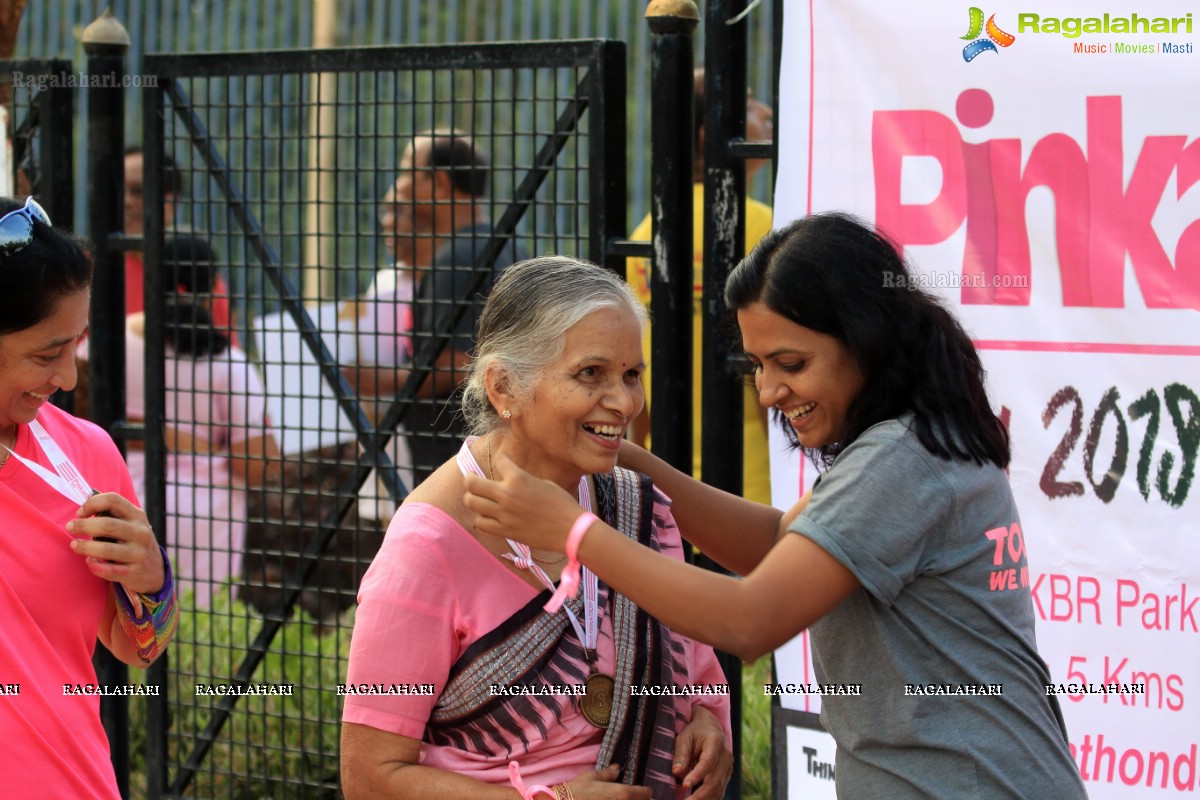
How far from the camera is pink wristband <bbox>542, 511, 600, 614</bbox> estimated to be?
214 cm

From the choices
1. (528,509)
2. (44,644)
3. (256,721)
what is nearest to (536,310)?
(528,509)

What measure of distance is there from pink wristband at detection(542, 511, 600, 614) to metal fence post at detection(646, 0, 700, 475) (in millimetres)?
1370

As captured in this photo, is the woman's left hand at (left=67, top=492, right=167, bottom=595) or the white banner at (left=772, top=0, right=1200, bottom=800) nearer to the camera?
the woman's left hand at (left=67, top=492, right=167, bottom=595)

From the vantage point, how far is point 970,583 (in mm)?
2180

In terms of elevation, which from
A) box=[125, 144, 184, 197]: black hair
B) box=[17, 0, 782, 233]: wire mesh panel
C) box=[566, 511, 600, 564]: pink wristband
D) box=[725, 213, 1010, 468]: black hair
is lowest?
box=[566, 511, 600, 564]: pink wristband

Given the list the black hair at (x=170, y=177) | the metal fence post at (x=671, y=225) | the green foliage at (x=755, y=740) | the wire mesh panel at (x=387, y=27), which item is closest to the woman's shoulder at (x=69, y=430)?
the metal fence post at (x=671, y=225)

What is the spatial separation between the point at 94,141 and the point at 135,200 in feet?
10.1

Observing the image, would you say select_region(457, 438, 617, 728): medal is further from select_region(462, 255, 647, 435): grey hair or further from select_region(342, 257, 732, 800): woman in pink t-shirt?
select_region(462, 255, 647, 435): grey hair

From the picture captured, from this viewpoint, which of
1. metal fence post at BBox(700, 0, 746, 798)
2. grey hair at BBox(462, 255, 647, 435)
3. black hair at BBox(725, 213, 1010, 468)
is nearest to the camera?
black hair at BBox(725, 213, 1010, 468)

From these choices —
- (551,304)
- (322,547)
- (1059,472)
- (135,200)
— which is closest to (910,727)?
(551,304)

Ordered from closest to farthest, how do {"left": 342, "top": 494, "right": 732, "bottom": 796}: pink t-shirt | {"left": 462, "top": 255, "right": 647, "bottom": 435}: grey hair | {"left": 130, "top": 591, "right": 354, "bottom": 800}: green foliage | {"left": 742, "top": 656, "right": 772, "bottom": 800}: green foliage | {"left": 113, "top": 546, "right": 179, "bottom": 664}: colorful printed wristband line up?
{"left": 342, "top": 494, "right": 732, "bottom": 796}: pink t-shirt < {"left": 462, "top": 255, "right": 647, "bottom": 435}: grey hair < {"left": 113, "top": 546, "right": 179, "bottom": 664}: colorful printed wristband < {"left": 130, "top": 591, "right": 354, "bottom": 800}: green foliage < {"left": 742, "top": 656, "right": 772, "bottom": 800}: green foliage

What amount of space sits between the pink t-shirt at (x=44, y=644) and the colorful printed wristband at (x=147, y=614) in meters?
0.05

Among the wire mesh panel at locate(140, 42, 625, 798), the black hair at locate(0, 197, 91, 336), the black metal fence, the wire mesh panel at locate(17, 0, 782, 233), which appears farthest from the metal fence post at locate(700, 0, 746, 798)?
the wire mesh panel at locate(17, 0, 782, 233)

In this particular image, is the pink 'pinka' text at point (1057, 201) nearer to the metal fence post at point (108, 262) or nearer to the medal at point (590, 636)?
the medal at point (590, 636)
